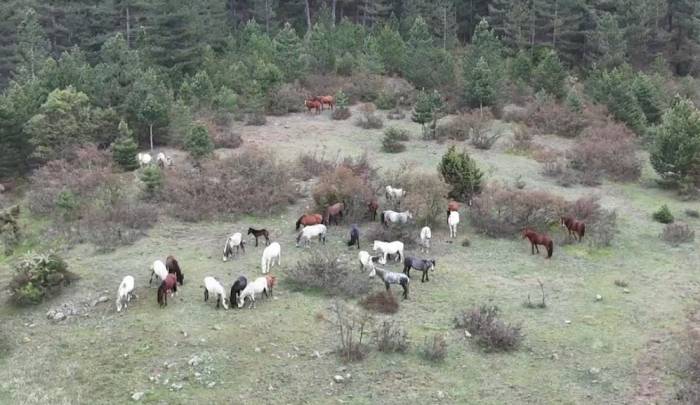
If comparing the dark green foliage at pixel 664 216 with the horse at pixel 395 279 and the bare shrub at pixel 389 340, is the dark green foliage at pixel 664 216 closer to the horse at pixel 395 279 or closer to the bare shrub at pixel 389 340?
the horse at pixel 395 279

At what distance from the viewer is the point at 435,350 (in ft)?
57.6

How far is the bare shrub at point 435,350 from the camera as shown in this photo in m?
17.5

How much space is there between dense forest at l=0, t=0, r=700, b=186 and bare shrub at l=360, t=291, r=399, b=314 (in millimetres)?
16909

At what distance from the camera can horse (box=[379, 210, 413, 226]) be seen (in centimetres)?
2603

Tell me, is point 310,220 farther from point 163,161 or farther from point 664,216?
point 664,216

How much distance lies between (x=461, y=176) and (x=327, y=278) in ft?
33.5

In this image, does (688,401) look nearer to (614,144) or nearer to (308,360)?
(308,360)

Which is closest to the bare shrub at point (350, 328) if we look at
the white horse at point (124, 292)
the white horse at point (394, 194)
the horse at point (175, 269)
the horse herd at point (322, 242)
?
the horse herd at point (322, 242)

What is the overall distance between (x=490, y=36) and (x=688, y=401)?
35842 mm

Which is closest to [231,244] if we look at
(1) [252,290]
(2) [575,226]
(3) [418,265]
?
(1) [252,290]

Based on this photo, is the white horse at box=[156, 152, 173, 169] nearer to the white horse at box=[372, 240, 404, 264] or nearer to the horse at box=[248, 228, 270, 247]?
the horse at box=[248, 228, 270, 247]

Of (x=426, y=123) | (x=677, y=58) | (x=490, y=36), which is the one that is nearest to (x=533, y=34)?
(x=490, y=36)

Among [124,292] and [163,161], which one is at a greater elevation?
[163,161]

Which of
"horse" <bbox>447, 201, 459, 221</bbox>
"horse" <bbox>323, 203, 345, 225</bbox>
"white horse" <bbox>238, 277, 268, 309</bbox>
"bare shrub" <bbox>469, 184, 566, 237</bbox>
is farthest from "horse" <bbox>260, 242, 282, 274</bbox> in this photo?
"bare shrub" <bbox>469, 184, 566, 237</bbox>
